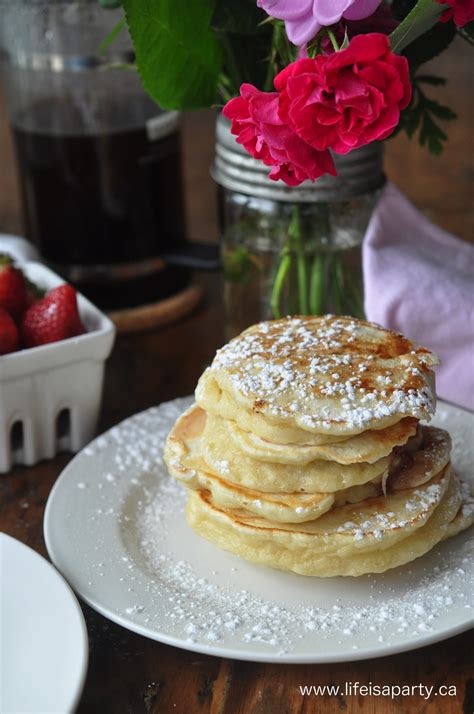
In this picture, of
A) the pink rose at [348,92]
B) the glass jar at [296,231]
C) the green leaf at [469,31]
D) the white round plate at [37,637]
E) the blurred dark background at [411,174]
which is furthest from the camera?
the blurred dark background at [411,174]

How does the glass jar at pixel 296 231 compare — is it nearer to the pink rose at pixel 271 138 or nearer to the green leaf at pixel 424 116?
the green leaf at pixel 424 116

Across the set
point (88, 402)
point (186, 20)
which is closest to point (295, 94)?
point (186, 20)

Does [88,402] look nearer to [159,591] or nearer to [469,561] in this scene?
[159,591]

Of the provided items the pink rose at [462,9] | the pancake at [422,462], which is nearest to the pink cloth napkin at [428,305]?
the pancake at [422,462]

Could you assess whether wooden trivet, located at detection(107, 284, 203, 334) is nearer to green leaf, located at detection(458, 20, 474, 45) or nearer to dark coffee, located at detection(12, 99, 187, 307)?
dark coffee, located at detection(12, 99, 187, 307)

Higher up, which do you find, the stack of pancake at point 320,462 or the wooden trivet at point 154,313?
the stack of pancake at point 320,462

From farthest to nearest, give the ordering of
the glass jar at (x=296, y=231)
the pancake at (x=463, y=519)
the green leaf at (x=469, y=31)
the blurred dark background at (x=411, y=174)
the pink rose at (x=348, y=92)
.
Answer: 1. the blurred dark background at (x=411, y=174)
2. the glass jar at (x=296, y=231)
3. the green leaf at (x=469, y=31)
4. the pancake at (x=463, y=519)
5. the pink rose at (x=348, y=92)

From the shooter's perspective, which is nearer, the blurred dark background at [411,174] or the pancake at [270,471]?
the pancake at [270,471]

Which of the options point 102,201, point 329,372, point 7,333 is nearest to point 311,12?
point 329,372
